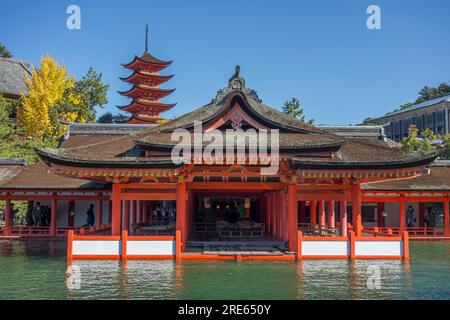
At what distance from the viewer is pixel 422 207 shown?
34.8 meters

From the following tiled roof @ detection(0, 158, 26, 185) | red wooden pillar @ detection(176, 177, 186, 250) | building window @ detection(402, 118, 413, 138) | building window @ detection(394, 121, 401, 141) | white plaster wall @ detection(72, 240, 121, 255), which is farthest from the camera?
building window @ detection(394, 121, 401, 141)

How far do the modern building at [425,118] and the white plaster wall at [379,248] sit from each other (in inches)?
1980

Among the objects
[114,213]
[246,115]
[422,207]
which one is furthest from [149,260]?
[422,207]

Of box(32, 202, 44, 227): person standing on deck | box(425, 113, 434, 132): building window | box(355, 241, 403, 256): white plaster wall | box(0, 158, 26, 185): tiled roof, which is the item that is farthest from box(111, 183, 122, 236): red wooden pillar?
box(425, 113, 434, 132): building window

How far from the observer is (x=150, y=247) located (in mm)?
20906

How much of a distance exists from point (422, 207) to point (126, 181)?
72.8 ft

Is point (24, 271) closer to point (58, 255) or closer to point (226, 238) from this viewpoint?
point (58, 255)

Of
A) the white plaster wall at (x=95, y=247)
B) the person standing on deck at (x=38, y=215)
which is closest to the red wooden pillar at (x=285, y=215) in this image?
the white plaster wall at (x=95, y=247)

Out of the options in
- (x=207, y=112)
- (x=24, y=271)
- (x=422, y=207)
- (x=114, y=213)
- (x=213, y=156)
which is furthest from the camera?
(x=422, y=207)

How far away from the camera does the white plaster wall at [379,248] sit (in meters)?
21.0

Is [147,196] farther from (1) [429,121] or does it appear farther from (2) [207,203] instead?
(1) [429,121]

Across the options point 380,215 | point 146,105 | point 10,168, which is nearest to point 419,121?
point 146,105

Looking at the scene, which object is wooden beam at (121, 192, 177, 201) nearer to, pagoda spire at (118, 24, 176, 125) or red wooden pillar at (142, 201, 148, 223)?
red wooden pillar at (142, 201, 148, 223)

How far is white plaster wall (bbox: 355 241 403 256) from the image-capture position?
68.8ft
